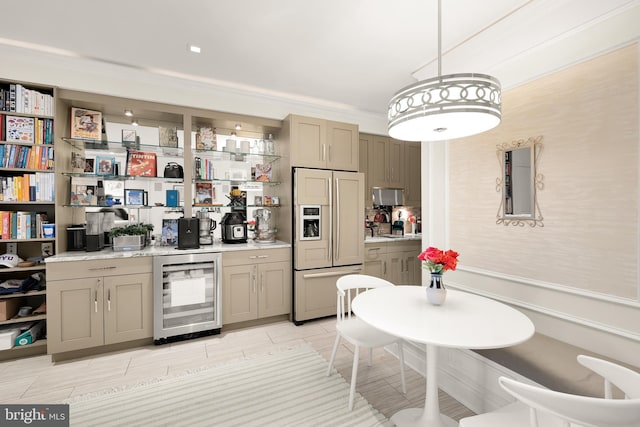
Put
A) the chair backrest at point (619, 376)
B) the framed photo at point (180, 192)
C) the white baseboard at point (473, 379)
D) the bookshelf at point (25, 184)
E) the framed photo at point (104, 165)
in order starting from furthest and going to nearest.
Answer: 1. the framed photo at point (180, 192)
2. the framed photo at point (104, 165)
3. the bookshelf at point (25, 184)
4. the white baseboard at point (473, 379)
5. the chair backrest at point (619, 376)

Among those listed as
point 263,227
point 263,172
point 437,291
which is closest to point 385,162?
point 263,172

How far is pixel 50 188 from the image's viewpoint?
269cm

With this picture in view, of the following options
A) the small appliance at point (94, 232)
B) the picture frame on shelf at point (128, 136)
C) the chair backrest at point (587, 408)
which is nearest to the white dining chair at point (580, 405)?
the chair backrest at point (587, 408)

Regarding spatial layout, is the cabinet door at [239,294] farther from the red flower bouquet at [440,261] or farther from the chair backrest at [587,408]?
the chair backrest at [587,408]

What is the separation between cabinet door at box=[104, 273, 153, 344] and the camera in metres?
2.62

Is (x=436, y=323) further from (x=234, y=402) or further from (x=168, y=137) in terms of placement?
(x=168, y=137)

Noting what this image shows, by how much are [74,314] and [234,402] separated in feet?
5.69

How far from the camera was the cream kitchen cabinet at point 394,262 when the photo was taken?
403cm

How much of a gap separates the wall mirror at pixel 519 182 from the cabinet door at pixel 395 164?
2.30 metres

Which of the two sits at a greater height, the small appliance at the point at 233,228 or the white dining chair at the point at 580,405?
the small appliance at the point at 233,228

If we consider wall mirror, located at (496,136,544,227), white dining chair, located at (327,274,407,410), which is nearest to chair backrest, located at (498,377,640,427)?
white dining chair, located at (327,274,407,410)

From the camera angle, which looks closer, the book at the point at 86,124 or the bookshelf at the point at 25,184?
the bookshelf at the point at 25,184

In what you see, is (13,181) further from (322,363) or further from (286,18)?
(322,363)

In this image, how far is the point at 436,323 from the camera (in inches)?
57.4
